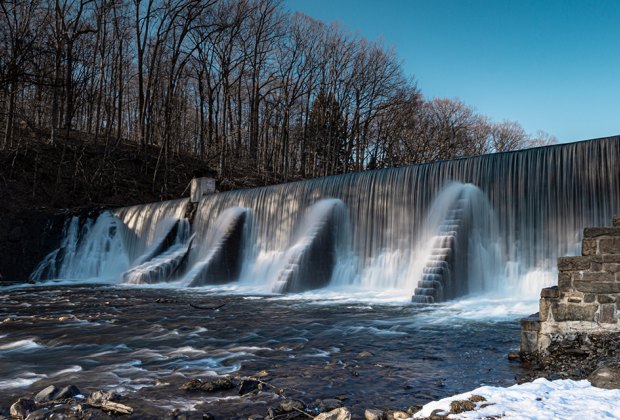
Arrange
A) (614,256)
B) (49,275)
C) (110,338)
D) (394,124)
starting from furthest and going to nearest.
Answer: (394,124) → (49,275) → (110,338) → (614,256)

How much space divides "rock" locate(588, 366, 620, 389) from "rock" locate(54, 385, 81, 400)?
4.55 meters

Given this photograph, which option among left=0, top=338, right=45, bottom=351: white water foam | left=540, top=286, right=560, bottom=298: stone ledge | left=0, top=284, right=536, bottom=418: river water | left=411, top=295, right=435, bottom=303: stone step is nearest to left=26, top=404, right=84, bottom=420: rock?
left=0, top=284, right=536, bottom=418: river water

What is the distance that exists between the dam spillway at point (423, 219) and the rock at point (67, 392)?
28.2 feet

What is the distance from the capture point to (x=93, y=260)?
22422 millimetres

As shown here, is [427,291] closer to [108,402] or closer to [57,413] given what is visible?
[108,402]

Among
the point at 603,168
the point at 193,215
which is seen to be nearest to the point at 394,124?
the point at 193,215

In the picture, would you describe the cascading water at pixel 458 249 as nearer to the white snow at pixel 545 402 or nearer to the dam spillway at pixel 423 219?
the dam spillway at pixel 423 219

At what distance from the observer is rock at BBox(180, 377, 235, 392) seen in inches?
185

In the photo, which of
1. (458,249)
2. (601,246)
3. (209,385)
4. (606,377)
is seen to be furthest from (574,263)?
(458,249)

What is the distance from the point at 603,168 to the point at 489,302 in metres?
4.15

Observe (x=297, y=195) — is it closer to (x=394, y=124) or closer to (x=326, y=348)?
(x=326, y=348)

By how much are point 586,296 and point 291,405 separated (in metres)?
3.49

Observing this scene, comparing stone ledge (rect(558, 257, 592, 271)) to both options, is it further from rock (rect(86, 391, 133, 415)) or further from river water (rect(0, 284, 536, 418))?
rock (rect(86, 391, 133, 415))

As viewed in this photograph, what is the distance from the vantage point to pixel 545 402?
12.2ft
